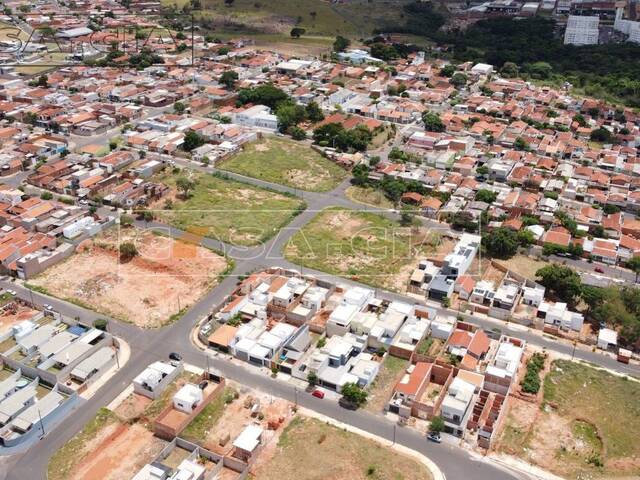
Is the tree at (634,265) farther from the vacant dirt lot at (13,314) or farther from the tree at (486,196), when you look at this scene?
the vacant dirt lot at (13,314)

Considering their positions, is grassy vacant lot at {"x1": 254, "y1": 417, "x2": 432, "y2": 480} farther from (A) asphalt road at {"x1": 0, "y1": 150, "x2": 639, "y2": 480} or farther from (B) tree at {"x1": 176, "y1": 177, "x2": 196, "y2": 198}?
(B) tree at {"x1": 176, "y1": 177, "x2": 196, "y2": 198}

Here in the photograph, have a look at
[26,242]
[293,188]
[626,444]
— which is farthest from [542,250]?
[26,242]

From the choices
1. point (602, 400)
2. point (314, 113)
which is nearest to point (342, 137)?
point (314, 113)

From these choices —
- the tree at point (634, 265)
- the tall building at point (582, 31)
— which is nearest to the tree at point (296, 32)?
the tall building at point (582, 31)

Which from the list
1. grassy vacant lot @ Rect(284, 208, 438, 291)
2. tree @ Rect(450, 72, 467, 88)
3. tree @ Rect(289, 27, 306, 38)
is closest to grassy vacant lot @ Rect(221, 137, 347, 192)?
grassy vacant lot @ Rect(284, 208, 438, 291)

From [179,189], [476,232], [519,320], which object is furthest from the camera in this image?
[179,189]

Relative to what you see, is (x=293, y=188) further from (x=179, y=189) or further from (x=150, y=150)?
(x=150, y=150)

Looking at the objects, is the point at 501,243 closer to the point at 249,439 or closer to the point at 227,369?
the point at 227,369
